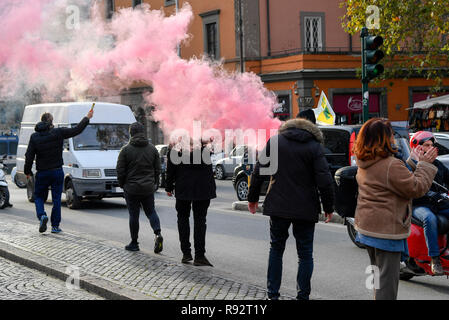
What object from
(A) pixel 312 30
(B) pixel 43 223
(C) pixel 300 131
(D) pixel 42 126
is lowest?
(B) pixel 43 223

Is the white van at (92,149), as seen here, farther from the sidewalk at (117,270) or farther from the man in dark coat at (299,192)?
the man in dark coat at (299,192)

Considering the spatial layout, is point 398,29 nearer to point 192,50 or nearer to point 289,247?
point 289,247

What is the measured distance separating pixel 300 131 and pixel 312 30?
28.8 m

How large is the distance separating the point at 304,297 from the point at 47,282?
312 cm

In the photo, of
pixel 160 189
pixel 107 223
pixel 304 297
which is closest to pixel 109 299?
pixel 304 297

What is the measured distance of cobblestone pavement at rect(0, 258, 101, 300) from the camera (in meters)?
6.66

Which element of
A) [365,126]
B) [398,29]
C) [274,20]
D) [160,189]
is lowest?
[160,189]

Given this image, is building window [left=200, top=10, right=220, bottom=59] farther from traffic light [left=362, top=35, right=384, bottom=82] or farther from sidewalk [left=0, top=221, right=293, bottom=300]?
sidewalk [left=0, top=221, right=293, bottom=300]

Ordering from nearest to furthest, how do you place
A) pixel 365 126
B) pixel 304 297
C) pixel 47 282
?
pixel 365 126 → pixel 304 297 → pixel 47 282

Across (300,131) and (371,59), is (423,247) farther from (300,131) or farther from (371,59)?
(371,59)

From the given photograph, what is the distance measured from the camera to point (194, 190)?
7875 millimetres

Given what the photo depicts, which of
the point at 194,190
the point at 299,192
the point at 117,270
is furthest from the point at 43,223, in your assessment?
the point at 299,192

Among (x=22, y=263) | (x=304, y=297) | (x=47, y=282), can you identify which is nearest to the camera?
(x=304, y=297)
